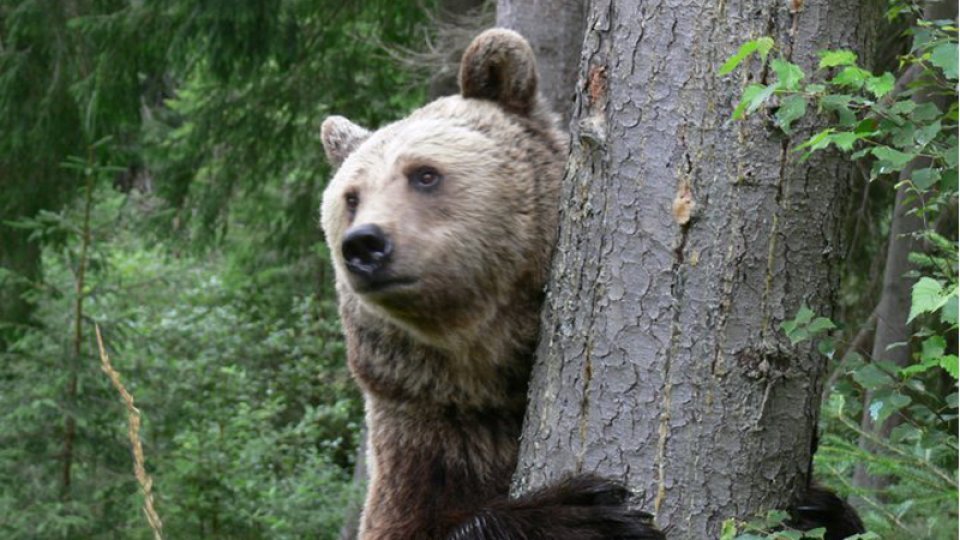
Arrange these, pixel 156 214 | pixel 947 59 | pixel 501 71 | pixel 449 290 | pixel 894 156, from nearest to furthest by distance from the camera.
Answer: pixel 947 59
pixel 894 156
pixel 449 290
pixel 501 71
pixel 156 214

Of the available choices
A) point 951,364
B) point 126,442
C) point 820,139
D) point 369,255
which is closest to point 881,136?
point 820,139

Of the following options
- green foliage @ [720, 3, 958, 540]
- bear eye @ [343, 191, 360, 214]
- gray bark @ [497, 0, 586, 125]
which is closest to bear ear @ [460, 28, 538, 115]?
bear eye @ [343, 191, 360, 214]

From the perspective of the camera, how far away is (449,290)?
3764mm

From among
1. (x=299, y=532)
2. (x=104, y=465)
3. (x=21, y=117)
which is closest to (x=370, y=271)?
(x=104, y=465)

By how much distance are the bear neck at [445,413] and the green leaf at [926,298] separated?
60.6 inches

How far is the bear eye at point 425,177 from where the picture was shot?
152 inches

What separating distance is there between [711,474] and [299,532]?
705cm

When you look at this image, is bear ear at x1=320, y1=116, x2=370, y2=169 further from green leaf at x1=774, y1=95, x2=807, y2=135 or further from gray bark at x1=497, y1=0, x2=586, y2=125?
gray bark at x1=497, y1=0, x2=586, y2=125

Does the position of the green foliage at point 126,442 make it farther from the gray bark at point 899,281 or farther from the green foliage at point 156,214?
the gray bark at point 899,281

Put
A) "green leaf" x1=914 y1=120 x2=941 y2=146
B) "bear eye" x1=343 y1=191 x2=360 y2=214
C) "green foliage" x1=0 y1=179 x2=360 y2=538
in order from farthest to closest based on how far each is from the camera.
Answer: "green foliage" x1=0 y1=179 x2=360 y2=538, "bear eye" x1=343 y1=191 x2=360 y2=214, "green leaf" x1=914 y1=120 x2=941 y2=146

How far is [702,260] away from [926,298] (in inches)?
29.9

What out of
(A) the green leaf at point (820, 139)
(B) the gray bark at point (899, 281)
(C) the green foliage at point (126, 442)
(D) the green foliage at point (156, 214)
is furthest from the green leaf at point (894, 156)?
(C) the green foliage at point (126, 442)

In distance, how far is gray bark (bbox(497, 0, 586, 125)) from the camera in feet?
23.3

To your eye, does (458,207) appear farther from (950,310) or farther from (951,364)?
(950,310)
